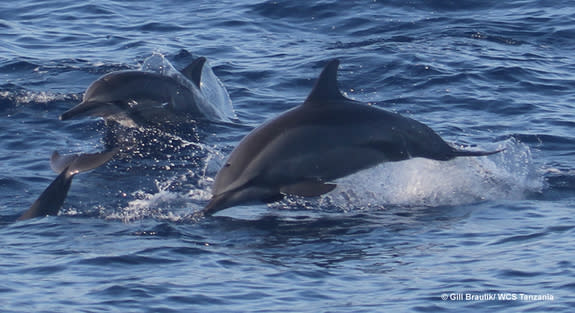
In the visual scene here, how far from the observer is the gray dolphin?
1445 centimetres

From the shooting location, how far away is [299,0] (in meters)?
24.4

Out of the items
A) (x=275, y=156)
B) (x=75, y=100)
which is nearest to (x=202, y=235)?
(x=275, y=156)

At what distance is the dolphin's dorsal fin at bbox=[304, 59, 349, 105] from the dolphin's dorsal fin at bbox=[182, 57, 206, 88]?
15.7 feet

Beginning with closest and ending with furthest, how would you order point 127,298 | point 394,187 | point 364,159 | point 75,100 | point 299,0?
point 127,298
point 364,159
point 394,187
point 75,100
point 299,0

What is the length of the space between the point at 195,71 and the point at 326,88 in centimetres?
491

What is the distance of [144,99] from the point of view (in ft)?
48.7

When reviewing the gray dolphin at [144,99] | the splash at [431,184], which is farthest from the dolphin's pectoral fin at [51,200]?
the splash at [431,184]

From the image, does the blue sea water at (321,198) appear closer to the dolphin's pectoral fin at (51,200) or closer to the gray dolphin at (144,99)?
the dolphin's pectoral fin at (51,200)

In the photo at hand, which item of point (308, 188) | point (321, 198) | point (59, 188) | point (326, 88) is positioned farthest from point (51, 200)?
point (326, 88)

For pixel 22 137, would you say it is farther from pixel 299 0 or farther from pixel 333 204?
pixel 299 0

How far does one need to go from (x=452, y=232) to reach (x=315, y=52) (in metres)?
9.85

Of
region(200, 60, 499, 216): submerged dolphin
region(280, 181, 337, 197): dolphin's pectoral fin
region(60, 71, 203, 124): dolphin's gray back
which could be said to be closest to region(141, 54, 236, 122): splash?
region(60, 71, 203, 124): dolphin's gray back

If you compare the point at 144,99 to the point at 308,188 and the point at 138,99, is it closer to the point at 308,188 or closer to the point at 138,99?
the point at 138,99

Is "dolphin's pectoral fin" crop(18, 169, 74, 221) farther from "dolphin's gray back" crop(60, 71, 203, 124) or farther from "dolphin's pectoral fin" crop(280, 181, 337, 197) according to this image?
"dolphin's gray back" crop(60, 71, 203, 124)
